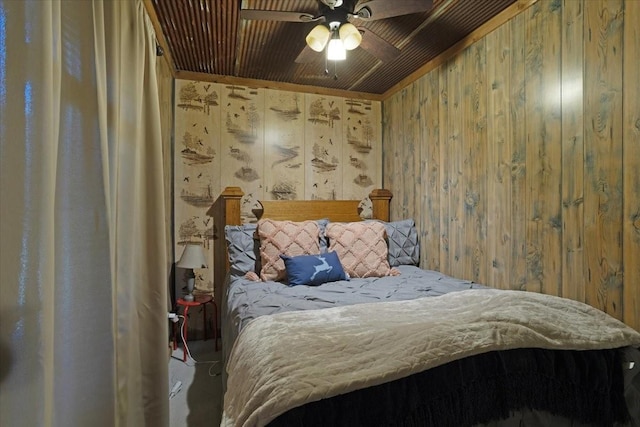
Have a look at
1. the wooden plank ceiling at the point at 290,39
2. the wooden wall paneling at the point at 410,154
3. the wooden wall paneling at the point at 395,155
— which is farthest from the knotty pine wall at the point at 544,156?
the wooden wall paneling at the point at 395,155

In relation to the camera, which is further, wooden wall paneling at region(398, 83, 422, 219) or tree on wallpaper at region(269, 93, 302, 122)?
tree on wallpaper at region(269, 93, 302, 122)

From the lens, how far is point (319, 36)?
186 centimetres

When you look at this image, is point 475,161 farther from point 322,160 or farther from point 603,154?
point 322,160

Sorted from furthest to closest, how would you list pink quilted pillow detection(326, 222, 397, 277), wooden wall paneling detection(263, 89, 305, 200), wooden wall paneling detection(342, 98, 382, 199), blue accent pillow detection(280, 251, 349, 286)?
wooden wall paneling detection(342, 98, 382, 199) < wooden wall paneling detection(263, 89, 305, 200) < pink quilted pillow detection(326, 222, 397, 277) < blue accent pillow detection(280, 251, 349, 286)

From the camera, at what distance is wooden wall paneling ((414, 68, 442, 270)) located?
267 cm

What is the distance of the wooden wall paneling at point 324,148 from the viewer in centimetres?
324

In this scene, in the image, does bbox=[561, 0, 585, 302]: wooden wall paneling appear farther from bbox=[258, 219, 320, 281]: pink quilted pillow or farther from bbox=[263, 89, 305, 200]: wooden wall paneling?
bbox=[263, 89, 305, 200]: wooden wall paneling

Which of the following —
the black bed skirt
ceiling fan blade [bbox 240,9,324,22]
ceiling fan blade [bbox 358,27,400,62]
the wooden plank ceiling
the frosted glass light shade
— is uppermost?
the wooden plank ceiling

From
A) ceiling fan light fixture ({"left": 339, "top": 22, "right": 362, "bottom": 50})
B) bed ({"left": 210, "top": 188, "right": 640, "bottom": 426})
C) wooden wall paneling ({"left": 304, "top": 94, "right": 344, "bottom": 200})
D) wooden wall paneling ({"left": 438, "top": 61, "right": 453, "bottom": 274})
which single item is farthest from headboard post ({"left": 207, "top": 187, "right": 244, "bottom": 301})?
wooden wall paneling ({"left": 438, "top": 61, "right": 453, "bottom": 274})

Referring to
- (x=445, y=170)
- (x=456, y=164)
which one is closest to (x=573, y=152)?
(x=456, y=164)

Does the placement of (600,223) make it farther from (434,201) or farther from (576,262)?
(434,201)

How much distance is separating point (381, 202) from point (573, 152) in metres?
1.82

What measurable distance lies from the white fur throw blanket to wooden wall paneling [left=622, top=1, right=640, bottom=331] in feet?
0.54

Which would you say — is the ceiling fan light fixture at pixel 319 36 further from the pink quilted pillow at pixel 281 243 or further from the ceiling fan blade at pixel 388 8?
the pink quilted pillow at pixel 281 243
